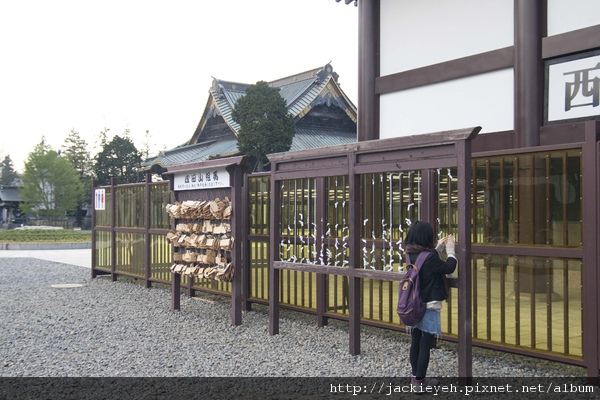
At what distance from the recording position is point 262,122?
26984mm

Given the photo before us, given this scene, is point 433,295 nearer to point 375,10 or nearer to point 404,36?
point 404,36

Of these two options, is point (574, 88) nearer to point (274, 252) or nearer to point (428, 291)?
point (428, 291)

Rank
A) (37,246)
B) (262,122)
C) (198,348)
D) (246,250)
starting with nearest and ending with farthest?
1. (198,348)
2. (246,250)
3. (262,122)
4. (37,246)

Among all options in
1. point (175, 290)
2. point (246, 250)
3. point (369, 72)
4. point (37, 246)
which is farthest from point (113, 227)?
point (37, 246)

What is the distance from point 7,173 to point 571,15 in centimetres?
9393

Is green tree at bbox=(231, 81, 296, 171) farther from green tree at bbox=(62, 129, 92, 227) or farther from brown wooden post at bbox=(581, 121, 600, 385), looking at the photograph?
green tree at bbox=(62, 129, 92, 227)

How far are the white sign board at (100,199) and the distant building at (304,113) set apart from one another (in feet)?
54.6

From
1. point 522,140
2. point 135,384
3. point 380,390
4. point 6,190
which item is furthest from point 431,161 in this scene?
point 6,190

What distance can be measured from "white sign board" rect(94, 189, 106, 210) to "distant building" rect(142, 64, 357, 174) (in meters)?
16.7

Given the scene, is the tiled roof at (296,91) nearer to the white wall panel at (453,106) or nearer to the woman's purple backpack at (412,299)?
the white wall panel at (453,106)

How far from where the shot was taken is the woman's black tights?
520 centimetres

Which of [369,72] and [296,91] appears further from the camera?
[296,91]

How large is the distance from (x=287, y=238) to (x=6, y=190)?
5990cm

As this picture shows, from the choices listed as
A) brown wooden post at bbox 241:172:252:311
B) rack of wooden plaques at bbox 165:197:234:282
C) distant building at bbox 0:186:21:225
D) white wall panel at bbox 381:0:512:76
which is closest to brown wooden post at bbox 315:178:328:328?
rack of wooden plaques at bbox 165:197:234:282
